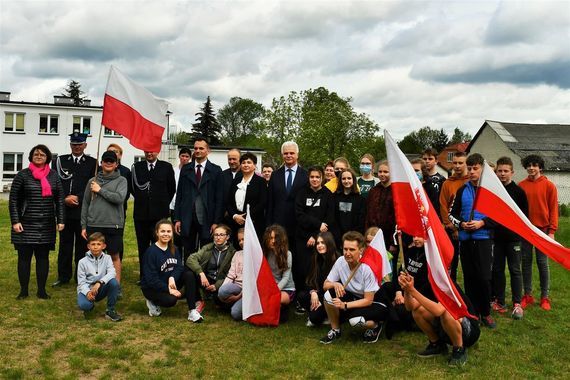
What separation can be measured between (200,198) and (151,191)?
3.22 feet

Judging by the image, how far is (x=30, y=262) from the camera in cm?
771

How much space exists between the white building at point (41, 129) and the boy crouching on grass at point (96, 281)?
117ft

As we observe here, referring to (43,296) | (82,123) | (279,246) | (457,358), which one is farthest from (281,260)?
(82,123)

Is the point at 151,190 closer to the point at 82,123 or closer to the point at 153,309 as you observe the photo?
the point at 153,309

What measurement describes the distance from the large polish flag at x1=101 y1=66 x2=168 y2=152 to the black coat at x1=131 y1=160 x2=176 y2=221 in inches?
19.1

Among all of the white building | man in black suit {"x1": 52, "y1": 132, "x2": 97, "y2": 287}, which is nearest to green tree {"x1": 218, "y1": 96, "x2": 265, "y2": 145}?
the white building

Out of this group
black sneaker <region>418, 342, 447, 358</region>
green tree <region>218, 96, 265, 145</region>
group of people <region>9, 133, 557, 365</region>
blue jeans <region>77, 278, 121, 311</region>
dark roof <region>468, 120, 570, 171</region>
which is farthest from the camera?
green tree <region>218, 96, 265, 145</region>

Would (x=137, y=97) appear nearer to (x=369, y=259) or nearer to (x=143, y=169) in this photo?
(x=143, y=169)

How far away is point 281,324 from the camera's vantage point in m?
6.86

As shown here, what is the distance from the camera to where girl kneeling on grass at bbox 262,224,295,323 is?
6.96 metres

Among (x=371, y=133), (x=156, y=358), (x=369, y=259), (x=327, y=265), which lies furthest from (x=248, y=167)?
(x=371, y=133)

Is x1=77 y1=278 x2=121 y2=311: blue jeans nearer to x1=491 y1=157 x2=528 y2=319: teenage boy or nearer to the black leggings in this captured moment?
the black leggings

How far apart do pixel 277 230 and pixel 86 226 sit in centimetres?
290

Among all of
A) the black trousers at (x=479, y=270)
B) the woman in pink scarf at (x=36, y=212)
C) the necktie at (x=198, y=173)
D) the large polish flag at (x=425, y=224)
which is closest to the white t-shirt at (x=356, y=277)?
the large polish flag at (x=425, y=224)
